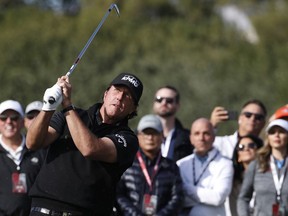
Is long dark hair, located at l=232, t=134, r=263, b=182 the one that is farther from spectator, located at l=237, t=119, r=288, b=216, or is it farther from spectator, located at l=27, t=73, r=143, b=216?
spectator, located at l=27, t=73, r=143, b=216

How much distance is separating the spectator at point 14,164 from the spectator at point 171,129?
1800 mm

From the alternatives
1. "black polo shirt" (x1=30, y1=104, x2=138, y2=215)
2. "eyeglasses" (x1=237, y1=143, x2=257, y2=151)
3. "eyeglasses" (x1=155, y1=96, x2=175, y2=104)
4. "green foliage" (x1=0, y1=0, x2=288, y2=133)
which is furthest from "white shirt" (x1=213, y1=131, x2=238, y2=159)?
"green foliage" (x1=0, y1=0, x2=288, y2=133)

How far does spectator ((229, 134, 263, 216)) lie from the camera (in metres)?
11.0

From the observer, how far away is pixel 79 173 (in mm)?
7184

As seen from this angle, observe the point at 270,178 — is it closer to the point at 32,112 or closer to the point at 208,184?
the point at 208,184

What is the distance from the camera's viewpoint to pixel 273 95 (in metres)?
34.2

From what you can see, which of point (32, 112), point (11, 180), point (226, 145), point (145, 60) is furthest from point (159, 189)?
point (145, 60)

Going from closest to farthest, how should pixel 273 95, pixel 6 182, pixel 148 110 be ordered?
pixel 6 182 → pixel 148 110 → pixel 273 95

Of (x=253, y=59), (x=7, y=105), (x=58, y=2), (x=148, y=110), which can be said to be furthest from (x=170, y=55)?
(x=7, y=105)

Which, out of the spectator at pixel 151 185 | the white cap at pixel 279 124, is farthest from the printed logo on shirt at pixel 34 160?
the white cap at pixel 279 124

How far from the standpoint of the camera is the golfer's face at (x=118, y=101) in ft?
24.2

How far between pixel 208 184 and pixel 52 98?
13.2ft

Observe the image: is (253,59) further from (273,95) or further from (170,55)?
(273,95)

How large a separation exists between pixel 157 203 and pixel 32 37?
29.9 m
